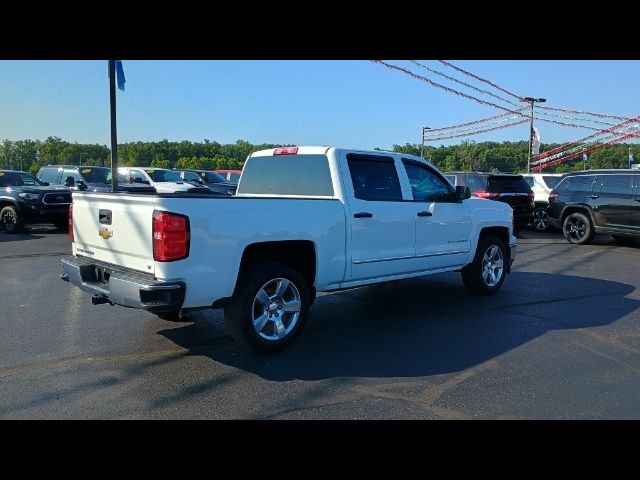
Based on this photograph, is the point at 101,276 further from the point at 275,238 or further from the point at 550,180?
the point at 550,180

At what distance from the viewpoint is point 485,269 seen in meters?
7.22

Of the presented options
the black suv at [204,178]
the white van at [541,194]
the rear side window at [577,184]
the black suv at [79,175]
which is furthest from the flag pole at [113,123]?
the white van at [541,194]

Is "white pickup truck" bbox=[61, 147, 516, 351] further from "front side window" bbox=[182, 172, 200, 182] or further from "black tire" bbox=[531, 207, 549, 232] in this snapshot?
"front side window" bbox=[182, 172, 200, 182]

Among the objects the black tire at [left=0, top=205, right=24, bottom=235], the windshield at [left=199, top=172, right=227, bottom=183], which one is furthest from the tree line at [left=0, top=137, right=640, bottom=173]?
the black tire at [left=0, top=205, right=24, bottom=235]

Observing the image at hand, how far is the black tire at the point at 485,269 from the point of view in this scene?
7.06m

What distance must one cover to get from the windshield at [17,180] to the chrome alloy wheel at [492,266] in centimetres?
1273

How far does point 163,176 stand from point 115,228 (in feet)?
50.7

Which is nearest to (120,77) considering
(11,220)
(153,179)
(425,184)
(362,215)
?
(11,220)

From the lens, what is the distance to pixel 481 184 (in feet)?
46.2

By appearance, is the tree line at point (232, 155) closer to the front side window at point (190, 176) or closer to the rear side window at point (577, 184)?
the front side window at point (190, 176)
